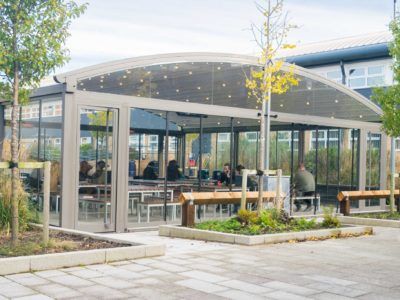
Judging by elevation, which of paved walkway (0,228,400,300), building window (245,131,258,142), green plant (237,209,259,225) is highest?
building window (245,131,258,142)

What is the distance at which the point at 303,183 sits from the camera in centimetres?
1662

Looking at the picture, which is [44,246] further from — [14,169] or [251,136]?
[251,136]

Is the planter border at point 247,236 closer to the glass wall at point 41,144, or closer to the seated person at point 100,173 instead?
the seated person at point 100,173

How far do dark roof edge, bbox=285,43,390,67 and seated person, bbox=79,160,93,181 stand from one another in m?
23.1

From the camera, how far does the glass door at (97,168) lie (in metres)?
11.4

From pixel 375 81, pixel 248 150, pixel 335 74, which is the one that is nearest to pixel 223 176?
pixel 248 150

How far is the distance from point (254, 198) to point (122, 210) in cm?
290

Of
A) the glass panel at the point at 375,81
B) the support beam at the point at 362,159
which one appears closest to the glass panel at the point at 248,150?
the support beam at the point at 362,159

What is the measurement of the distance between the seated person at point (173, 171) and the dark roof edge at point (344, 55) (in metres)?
20.7

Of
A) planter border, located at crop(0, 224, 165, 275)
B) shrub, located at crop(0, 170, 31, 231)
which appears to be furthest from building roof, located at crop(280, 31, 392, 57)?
planter border, located at crop(0, 224, 165, 275)

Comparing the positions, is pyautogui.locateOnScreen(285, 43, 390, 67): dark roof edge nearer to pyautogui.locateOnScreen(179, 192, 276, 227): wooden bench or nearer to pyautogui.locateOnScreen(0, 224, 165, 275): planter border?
pyautogui.locateOnScreen(179, 192, 276, 227): wooden bench

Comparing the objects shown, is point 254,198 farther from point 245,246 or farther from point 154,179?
point 245,246

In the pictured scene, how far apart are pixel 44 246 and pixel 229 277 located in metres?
2.62

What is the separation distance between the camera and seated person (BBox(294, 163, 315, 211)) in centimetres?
1662
